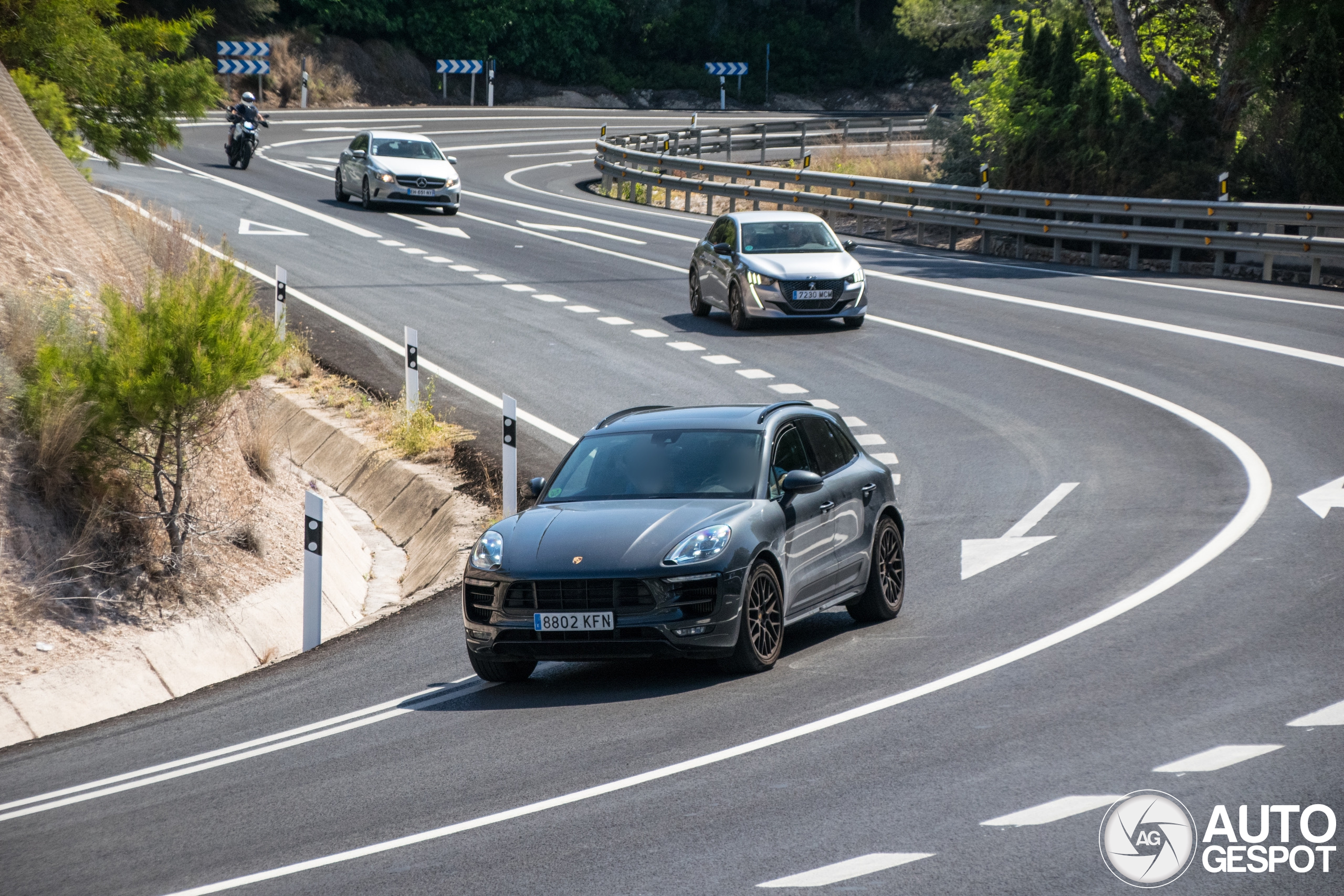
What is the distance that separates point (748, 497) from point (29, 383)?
603 centimetres

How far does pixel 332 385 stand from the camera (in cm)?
2036

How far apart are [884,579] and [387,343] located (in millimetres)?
13062

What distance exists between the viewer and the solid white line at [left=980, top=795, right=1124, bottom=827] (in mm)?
6309

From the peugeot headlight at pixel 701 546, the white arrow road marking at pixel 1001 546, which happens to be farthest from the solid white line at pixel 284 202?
the peugeot headlight at pixel 701 546

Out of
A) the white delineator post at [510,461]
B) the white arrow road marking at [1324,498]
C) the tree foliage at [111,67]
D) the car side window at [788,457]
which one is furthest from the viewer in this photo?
the tree foliage at [111,67]

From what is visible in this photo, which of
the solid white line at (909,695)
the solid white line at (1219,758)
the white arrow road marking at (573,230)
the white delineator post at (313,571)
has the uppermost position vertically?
the solid white line at (1219,758)

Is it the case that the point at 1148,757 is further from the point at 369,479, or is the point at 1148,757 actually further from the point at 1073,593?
the point at 369,479

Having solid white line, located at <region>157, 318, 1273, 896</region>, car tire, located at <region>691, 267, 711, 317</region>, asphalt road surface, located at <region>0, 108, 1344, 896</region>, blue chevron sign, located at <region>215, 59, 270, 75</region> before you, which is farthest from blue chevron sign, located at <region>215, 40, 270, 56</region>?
solid white line, located at <region>157, 318, 1273, 896</region>

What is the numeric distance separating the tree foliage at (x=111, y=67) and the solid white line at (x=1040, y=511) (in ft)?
48.0

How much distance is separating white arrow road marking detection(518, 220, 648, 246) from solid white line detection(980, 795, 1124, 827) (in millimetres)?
27948

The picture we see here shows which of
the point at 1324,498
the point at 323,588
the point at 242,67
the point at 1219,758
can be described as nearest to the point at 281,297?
the point at 323,588

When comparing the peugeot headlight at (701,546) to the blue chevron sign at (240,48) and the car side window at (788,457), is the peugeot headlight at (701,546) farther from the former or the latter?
the blue chevron sign at (240,48)

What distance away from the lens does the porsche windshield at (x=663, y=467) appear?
9969 millimetres

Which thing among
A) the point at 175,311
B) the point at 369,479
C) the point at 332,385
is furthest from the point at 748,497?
the point at 332,385
